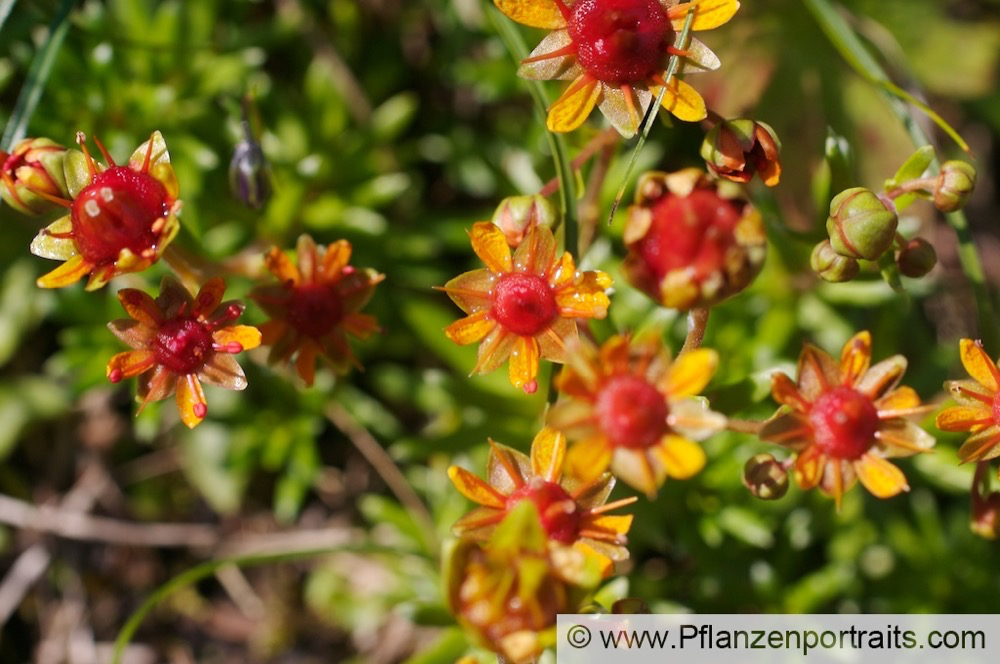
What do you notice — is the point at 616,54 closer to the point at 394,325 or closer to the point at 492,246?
the point at 492,246

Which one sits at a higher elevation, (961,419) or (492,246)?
(492,246)

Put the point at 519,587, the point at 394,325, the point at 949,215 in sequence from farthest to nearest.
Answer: the point at 394,325
the point at 949,215
the point at 519,587

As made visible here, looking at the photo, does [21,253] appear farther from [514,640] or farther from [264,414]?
[514,640]

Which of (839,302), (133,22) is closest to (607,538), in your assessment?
(839,302)

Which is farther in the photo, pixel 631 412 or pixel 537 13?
pixel 537 13

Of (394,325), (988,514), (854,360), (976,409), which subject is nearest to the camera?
(976,409)

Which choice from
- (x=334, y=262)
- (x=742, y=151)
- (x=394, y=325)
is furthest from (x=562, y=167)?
(x=394, y=325)

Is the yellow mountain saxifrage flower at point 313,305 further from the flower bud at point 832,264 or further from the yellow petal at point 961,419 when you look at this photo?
the yellow petal at point 961,419
